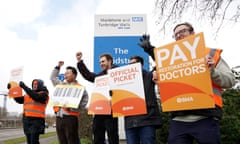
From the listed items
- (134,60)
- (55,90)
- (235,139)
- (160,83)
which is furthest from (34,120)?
(235,139)

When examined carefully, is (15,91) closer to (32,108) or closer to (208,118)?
(32,108)

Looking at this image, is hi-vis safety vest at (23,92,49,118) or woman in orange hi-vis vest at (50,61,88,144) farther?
hi-vis safety vest at (23,92,49,118)

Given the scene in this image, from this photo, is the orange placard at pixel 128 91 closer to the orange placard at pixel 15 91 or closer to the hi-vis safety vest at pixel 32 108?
the hi-vis safety vest at pixel 32 108

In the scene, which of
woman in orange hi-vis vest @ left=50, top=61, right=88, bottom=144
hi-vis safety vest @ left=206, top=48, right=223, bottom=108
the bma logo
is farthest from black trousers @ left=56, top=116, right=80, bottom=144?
the bma logo

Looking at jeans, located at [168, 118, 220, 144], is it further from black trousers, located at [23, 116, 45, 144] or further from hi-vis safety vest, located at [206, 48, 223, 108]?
black trousers, located at [23, 116, 45, 144]

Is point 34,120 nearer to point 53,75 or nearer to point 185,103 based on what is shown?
point 53,75

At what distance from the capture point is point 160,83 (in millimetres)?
2939

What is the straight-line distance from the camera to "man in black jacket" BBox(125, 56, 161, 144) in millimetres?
3375

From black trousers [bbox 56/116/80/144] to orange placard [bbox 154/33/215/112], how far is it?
83.9 inches

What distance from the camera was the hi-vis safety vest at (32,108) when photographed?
5.50 meters

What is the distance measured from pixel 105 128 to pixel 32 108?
2.01 meters

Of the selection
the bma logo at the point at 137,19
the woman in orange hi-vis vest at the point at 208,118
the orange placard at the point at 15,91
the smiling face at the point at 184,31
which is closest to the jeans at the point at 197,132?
the woman in orange hi-vis vest at the point at 208,118

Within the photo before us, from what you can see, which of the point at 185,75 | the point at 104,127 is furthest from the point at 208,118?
the point at 104,127

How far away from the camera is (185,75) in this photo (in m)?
2.75
